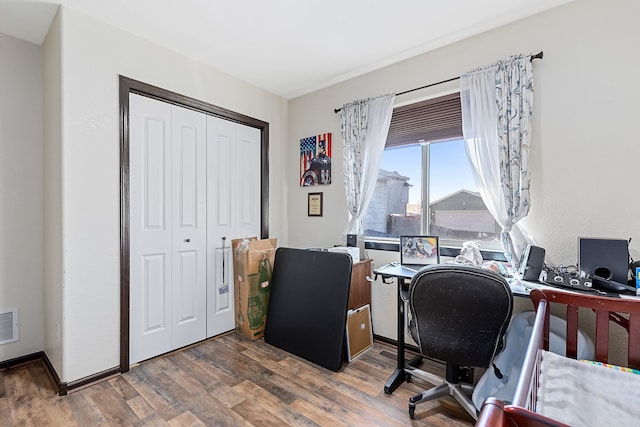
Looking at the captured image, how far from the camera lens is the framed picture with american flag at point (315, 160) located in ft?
10.8

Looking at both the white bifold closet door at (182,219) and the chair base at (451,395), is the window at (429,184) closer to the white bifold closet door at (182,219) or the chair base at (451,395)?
the chair base at (451,395)

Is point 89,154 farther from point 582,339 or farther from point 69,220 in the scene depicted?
point 582,339

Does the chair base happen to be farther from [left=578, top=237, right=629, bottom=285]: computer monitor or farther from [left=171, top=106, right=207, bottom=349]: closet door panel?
[left=171, top=106, right=207, bottom=349]: closet door panel

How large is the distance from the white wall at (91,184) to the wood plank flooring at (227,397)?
242mm

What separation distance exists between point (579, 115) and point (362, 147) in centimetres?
161

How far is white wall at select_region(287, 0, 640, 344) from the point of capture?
1.84 m

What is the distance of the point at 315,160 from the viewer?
3414mm

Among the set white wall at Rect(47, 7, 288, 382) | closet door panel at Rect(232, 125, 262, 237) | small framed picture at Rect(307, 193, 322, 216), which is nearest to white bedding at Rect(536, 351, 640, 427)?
small framed picture at Rect(307, 193, 322, 216)

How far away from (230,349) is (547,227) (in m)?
2.72

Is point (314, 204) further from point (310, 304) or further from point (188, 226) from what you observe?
point (188, 226)

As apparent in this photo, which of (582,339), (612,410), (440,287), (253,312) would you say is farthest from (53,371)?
(582,339)

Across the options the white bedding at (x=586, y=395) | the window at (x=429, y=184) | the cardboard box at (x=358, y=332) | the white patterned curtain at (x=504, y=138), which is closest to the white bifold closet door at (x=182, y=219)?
the cardboard box at (x=358, y=332)

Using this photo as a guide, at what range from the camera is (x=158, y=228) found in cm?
260

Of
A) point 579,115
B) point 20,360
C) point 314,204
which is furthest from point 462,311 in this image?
point 20,360
